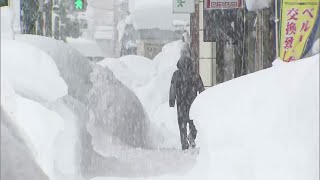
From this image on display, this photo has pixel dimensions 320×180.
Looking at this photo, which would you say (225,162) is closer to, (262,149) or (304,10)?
(262,149)

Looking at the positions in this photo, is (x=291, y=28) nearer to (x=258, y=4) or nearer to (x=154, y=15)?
(x=258, y=4)

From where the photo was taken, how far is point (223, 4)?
986 centimetres

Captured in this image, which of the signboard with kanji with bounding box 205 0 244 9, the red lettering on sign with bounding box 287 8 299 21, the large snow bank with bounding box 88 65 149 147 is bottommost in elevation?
the large snow bank with bounding box 88 65 149 147

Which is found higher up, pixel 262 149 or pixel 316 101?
pixel 316 101

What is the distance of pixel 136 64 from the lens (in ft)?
42.0

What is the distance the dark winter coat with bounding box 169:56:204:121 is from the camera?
320 inches

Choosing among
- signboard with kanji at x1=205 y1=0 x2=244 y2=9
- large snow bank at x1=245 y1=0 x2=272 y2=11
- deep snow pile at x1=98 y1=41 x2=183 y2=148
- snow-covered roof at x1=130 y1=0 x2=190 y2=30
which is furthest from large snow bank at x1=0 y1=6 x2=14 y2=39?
snow-covered roof at x1=130 y1=0 x2=190 y2=30

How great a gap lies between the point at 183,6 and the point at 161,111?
2.51m

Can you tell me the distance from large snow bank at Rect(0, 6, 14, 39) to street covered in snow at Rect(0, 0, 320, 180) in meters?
0.01

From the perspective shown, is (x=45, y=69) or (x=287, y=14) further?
(x=287, y=14)

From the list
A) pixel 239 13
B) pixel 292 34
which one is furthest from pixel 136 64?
pixel 292 34

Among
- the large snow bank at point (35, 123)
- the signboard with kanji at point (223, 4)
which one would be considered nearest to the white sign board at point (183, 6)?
the signboard with kanji at point (223, 4)

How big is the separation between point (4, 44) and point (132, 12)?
400 inches

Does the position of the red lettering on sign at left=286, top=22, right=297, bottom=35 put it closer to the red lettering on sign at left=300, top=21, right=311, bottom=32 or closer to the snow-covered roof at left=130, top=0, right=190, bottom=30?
the red lettering on sign at left=300, top=21, right=311, bottom=32
